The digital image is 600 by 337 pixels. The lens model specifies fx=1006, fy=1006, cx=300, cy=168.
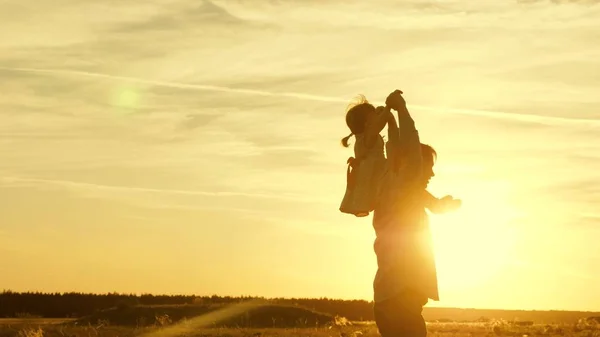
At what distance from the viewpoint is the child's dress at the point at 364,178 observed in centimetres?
1141

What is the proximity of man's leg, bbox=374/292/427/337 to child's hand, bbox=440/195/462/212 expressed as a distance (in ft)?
3.37

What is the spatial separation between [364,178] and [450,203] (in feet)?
3.36

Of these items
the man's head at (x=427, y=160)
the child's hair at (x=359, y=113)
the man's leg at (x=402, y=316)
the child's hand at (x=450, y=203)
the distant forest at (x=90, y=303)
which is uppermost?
the child's hair at (x=359, y=113)

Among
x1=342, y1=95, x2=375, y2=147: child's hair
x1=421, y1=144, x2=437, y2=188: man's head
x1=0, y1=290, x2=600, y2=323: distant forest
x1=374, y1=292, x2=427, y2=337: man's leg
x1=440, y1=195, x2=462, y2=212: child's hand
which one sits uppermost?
x1=342, y1=95, x2=375, y2=147: child's hair

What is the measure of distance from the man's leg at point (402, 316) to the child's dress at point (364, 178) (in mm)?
1090

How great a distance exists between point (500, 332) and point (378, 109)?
678 inches

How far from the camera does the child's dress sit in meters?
11.4

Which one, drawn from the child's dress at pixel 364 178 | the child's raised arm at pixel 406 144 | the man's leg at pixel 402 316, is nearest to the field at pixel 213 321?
the child's dress at pixel 364 178

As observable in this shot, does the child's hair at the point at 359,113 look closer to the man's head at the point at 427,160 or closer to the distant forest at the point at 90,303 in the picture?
the man's head at the point at 427,160

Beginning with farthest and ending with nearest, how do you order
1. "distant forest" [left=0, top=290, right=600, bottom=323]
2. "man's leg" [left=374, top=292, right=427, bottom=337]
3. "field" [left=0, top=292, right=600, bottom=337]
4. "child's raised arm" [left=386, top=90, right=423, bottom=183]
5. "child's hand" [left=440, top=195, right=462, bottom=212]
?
"distant forest" [left=0, top=290, right=600, bottom=323] < "field" [left=0, top=292, right=600, bottom=337] < "child's hand" [left=440, top=195, right=462, bottom=212] < "child's raised arm" [left=386, top=90, right=423, bottom=183] < "man's leg" [left=374, top=292, right=427, bottom=337]

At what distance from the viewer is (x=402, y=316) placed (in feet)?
35.8

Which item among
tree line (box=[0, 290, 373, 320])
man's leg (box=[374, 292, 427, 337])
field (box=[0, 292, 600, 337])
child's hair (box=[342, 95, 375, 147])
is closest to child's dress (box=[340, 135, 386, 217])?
child's hair (box=[342, 95, 375, 147])

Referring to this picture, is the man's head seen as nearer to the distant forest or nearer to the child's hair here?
the child's hair

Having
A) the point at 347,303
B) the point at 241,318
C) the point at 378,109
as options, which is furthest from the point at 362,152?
the point at 347,303
